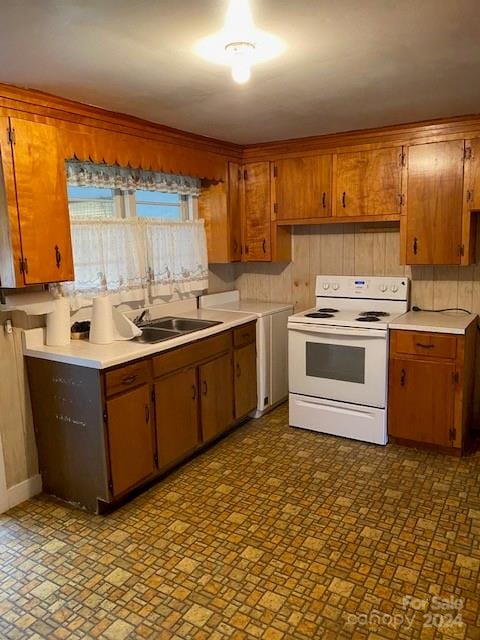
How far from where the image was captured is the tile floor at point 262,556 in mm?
1956

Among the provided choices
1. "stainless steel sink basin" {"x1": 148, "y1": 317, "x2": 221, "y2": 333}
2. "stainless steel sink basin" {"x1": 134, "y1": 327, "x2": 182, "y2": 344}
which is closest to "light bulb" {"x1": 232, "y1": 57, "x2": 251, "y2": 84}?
"stainless steel sink basin" {"x1": 134, "y1": 327, "x2": 182, "y2": 344}

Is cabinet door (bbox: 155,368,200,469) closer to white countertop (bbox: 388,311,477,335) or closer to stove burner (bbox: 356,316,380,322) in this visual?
stove burner (bbox: 356,316,380,322)

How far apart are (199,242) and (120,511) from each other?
2.25m

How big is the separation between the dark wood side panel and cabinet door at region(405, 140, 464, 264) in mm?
2431

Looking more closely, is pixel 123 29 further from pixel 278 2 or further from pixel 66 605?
pixel 66 605

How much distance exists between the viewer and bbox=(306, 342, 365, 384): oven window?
354 centimetres

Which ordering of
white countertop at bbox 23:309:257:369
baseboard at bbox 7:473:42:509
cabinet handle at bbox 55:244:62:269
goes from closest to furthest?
white countertop at bbox 23:309:257:369 < cabinet handle at bbox 55:244:62:269 < baseboard at bbox 7:473:42:509

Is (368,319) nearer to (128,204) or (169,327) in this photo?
(169,327)

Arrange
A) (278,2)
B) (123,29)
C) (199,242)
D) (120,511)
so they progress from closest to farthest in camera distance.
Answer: (278,2) → (123,29) → (120,511) → (199,242)

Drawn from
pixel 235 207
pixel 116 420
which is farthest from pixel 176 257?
pixel 116 420

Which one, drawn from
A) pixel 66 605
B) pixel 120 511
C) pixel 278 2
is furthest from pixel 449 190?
pixel 66 605

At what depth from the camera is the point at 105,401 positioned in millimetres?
2586

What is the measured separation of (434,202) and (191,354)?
2.01 metres

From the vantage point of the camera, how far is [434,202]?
3.46 metres
